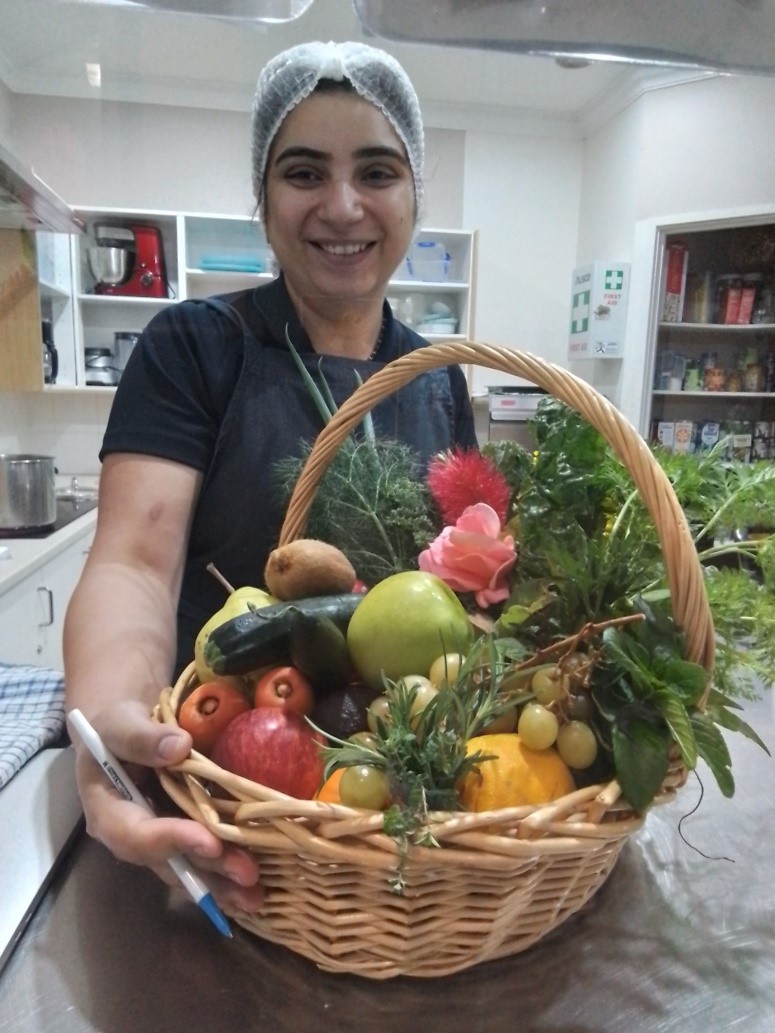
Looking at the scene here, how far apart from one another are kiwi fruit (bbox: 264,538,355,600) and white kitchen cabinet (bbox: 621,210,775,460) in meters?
2.19

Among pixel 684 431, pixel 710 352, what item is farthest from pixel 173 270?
pixel 710 352

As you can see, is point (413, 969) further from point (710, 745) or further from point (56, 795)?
point (56, 795)

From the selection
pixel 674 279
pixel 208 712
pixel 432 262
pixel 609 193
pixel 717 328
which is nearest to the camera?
pixel 208 712

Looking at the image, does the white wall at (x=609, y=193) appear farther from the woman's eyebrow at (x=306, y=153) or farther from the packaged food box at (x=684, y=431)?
the packaged food box at (x=684, y=431)

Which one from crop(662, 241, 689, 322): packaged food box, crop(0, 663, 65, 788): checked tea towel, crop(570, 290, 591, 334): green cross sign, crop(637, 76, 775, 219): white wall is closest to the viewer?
crop(0, 663, 65, 788): checked tea towel

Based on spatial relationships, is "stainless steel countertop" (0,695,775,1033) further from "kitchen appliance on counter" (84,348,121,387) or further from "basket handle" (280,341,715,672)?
"kitchen appliance on counter" (84,348,121,387)

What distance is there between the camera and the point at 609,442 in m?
0.40

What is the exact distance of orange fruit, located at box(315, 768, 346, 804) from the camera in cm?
33

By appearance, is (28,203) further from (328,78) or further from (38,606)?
(38,606)

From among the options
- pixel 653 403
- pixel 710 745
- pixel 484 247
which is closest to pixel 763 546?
pixel 710 745

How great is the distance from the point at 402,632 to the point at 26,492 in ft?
4.10

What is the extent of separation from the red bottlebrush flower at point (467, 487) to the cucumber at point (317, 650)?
0.17m

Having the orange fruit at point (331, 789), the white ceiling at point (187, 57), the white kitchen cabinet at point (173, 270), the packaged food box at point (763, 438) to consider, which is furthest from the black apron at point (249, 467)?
the packaged food box at point (763, 438)

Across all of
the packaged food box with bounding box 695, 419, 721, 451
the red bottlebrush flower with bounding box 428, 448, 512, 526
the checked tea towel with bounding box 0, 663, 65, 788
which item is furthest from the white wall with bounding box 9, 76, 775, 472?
the packaged food box with bounding box 695, 419, 721, 451
